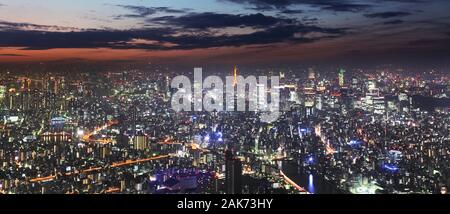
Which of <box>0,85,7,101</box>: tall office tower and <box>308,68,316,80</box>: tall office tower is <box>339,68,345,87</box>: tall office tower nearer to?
<box>308,68,316,80</box>: tall office tower

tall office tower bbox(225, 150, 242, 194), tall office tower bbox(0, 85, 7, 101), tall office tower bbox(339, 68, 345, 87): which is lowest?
tall office tower bbox(225, 150, 242, 194)

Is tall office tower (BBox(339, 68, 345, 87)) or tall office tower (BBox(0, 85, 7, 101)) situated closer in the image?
tall office tower (BBox(339, 68, 345, 87))

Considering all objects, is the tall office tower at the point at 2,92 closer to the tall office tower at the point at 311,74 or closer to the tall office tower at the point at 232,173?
the tall office tower at the point at 232,173

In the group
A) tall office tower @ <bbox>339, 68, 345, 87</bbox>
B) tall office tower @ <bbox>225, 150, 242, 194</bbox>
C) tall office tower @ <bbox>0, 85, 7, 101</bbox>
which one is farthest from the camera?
tall office tower @ <bbox>0, 85, 7, 101</bbox>

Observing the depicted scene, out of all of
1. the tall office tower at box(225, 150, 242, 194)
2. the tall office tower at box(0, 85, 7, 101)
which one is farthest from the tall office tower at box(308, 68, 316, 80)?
the tall office tower at box(0, 85, 7, 101)

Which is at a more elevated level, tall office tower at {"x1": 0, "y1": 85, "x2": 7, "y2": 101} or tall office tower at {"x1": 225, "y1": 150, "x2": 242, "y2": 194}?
tall office tower at {"x1": 0, "y1": 85, "x2": 7, "y2": 101}

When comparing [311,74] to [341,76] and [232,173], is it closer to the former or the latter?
[341,76]

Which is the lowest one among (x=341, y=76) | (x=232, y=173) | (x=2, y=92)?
(x=232, y=173)

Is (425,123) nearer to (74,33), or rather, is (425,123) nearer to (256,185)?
(256,185)

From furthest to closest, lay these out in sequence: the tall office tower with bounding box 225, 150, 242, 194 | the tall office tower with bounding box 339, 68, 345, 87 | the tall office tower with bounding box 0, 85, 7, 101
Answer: the tall office tower with bounding box 0, 85, 7, 101 → the tall office tower with bounding box 339, 68, 345, 87 → the tall office tower with bounding box 225, 150, 242, 194

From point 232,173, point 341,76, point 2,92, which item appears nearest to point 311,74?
point 341,76
